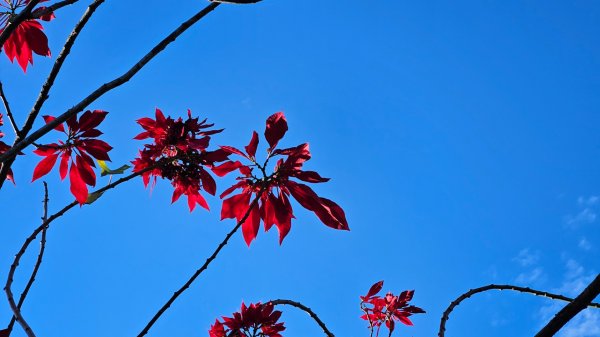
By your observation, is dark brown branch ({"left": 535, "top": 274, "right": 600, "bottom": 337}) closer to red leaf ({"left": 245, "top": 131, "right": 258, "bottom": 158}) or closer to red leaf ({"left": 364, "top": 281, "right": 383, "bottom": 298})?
red leaf ({"left": 245, "top": 131, "right": 258, "bottom": 158})

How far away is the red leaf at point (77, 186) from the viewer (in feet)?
5.01

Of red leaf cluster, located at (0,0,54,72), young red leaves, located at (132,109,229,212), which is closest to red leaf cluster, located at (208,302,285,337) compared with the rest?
young red leaves, located at (132,109,229,212)

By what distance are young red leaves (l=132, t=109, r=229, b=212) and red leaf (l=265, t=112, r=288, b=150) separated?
23 cm

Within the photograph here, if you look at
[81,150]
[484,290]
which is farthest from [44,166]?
[484,290]

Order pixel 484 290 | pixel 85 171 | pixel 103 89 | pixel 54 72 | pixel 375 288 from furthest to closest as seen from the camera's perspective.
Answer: pixel 375 288, pixel 85 171, pixel 484 290, pixel 54 72, pixel 103 89

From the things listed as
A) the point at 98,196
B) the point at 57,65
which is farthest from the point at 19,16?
the point at 98,196

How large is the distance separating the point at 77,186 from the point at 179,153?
404 millimetres

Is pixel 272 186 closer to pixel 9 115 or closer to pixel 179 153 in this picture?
pixel 179 153

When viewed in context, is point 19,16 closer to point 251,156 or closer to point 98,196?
point 98,196

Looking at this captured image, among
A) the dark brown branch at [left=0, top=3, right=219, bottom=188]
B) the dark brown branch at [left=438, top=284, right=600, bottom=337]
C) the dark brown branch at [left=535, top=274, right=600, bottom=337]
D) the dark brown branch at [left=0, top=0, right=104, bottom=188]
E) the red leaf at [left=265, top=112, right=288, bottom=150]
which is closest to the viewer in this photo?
the dark brown branch at [left=535, top=274, right=600, bottom=337]

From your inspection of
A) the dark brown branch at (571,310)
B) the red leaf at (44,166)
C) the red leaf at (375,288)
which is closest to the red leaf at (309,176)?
the red leaf at (44,166)

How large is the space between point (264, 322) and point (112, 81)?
4.92ft

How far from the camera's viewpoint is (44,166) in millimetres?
1731

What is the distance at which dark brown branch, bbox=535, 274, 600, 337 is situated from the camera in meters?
0.74
